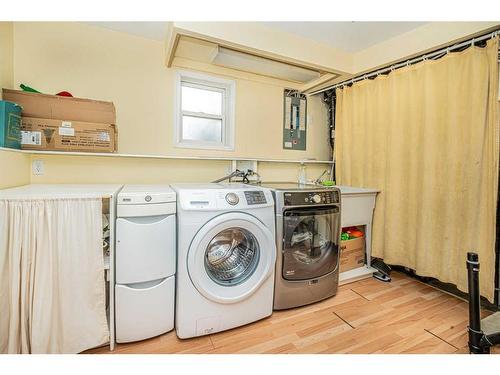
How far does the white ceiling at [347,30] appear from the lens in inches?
71.7

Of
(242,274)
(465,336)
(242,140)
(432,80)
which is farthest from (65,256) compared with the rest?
(432,80)

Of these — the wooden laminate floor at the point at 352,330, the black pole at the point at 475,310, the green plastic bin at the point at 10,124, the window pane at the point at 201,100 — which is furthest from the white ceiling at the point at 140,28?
the black pole at the point at 475,310

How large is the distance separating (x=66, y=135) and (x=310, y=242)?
1.93 m

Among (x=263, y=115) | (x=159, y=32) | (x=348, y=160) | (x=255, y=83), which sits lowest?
(x=348, y=160)

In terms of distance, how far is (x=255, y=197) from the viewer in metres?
1.58

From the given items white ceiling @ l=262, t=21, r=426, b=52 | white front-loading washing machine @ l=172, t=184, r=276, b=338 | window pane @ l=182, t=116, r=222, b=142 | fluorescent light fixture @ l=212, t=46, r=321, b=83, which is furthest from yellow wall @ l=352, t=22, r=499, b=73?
white front-loading washing machine @ l=172, t=184, r=276, b=338

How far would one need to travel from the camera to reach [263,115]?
8.54ft

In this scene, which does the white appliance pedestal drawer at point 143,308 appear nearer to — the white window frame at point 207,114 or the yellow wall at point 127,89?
the yellow wall at point 127,89

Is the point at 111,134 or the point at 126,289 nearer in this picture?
the point at 126,289

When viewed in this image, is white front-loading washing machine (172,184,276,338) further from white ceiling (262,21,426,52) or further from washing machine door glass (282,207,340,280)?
white ceiling (262,21,426,52)

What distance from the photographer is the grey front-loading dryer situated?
65.8 inches
